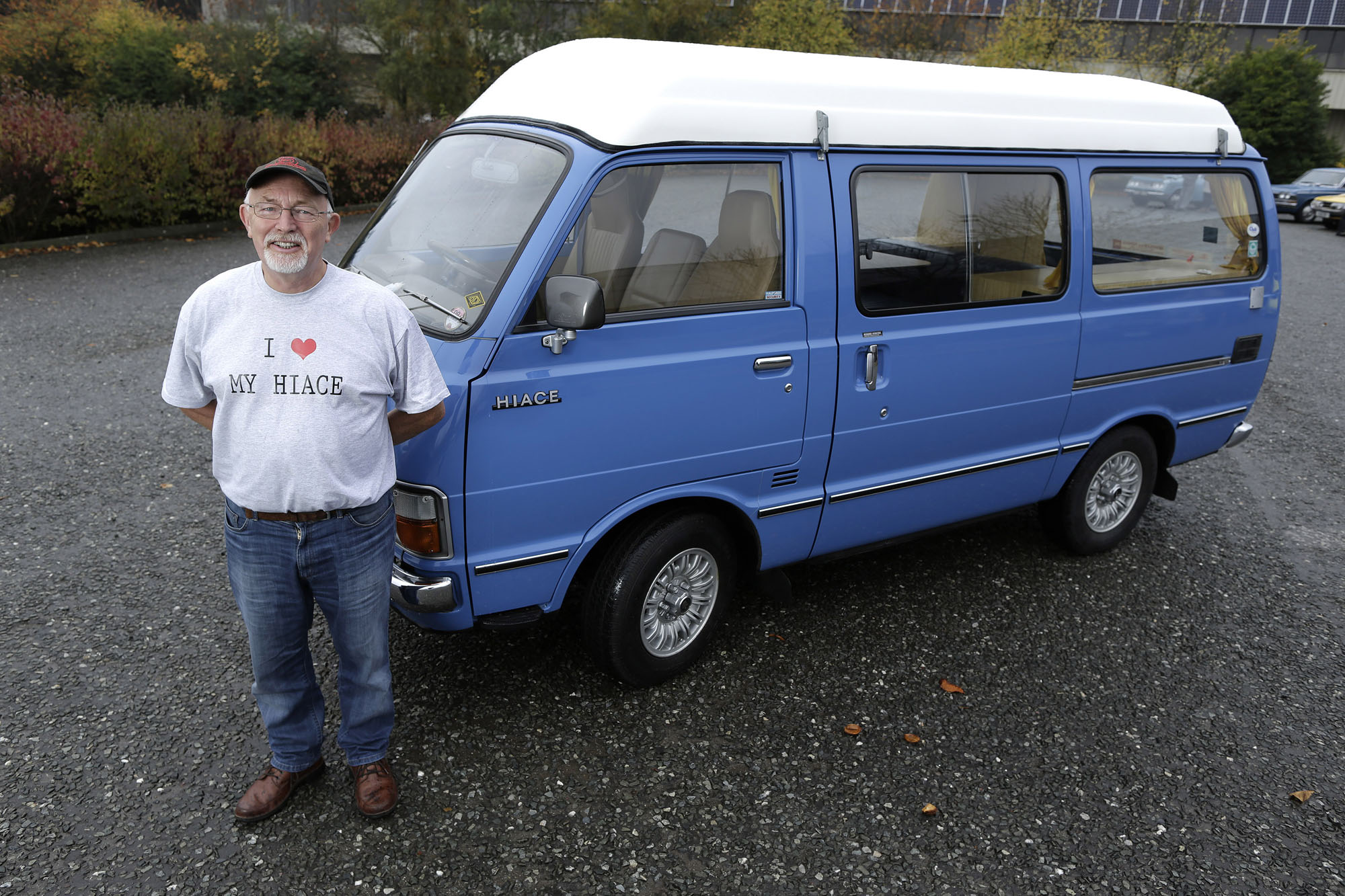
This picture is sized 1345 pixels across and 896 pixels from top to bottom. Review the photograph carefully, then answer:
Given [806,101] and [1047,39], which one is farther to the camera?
[1047,39]

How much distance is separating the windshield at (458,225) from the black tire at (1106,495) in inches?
131

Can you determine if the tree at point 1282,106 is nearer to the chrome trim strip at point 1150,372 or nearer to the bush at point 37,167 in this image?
the chrome trim strip at point 1150,372

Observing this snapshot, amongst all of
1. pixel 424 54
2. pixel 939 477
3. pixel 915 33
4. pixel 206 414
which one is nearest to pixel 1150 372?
pixel 939 477

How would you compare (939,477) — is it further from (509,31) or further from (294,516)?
(509,31)

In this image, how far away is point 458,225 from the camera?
12.1 feet

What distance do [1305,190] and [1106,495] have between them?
25.5m

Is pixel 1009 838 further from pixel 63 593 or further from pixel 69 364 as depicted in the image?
pixel 69 364

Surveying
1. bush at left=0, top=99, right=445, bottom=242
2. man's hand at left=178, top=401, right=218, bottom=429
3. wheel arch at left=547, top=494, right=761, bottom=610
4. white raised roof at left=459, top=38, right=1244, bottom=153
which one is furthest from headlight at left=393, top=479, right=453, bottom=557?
bush at left=0, top=99, right=445, bottom=242

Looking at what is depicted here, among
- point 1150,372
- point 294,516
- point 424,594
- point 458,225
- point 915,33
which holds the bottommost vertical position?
point 424,594

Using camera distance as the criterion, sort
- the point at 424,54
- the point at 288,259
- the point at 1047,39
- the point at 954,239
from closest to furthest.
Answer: the point at 288,259
the point at 954,239
the point at 424,54
the point at 1047,39

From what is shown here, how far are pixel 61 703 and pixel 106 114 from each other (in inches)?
498

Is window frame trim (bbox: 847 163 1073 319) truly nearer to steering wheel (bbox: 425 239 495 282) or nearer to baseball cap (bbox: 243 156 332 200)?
steering wheel (bbox: 425 239 495 282)

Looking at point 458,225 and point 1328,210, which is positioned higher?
point 1328,210

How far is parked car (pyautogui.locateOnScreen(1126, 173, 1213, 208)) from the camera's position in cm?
484
